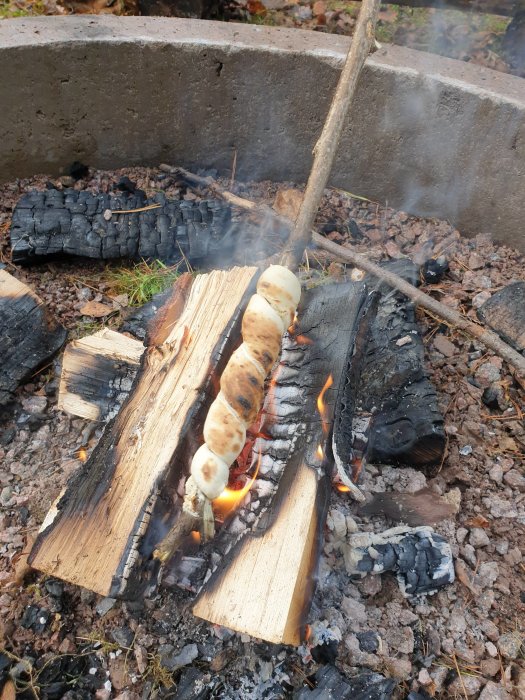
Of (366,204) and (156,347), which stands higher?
(366,204)

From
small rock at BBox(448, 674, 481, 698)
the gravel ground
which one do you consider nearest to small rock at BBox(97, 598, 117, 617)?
the gravel ground

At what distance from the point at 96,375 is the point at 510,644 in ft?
6.73

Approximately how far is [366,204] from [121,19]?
196cm

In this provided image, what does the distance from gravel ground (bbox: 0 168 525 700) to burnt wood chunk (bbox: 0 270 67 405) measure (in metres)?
0.10

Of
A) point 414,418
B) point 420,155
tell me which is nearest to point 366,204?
point 420,155

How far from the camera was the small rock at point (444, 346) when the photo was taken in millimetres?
2932

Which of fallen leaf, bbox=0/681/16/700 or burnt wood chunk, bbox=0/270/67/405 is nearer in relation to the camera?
fallen leaf, bbox=0/681/16/700

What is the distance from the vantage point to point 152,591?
6.29 ft

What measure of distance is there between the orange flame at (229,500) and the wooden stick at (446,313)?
1489 mm

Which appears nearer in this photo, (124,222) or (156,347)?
(156,347)

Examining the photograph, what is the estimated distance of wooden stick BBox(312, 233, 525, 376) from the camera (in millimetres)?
2803

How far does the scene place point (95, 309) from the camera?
309 centimetres

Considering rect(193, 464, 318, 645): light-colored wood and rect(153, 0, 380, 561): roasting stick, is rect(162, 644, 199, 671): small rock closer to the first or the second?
rect(193, 464, 318, 645): light-colored wood

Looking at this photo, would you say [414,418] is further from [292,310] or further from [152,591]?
[152,591]
